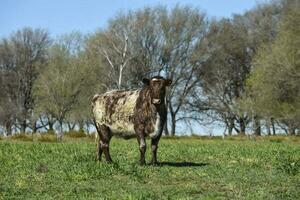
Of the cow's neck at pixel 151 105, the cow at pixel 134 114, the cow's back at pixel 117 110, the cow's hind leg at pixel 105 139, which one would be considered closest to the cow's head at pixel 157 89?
the cow at pixel 134 114

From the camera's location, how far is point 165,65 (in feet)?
250

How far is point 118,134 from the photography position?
17.8 m

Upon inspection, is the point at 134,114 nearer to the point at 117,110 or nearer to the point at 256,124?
the point at 117,110

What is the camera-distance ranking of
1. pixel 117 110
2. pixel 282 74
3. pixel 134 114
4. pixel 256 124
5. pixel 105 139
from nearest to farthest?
pixel 134 114
pixel 117 110
pixel 105 139
pixel 282 74
pixel 256 124

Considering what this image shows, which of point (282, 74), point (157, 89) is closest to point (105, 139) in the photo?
point (157, 89)

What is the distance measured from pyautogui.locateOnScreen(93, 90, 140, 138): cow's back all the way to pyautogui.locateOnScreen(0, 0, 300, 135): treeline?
1974 inches

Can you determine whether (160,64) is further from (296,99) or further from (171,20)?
(296,99)

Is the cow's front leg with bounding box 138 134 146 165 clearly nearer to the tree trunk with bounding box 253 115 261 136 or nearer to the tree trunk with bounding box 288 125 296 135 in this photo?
the tree trunk with bounding box 288 125 296 135

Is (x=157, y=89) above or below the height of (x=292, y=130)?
below

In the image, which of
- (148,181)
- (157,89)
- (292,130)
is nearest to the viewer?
(148,181)

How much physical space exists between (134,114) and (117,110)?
2.50 ft

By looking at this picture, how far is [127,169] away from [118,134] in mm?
2792

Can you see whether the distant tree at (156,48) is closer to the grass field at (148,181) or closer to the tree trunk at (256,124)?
the tree trunk at (256,124)

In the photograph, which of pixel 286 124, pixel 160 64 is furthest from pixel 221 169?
pixel 160 64
